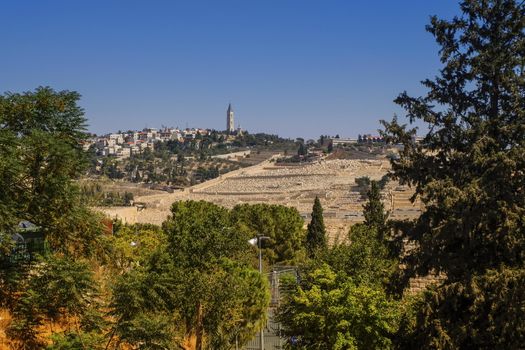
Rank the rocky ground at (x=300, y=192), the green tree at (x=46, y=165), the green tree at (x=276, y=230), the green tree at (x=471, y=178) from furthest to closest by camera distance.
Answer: the rocky ground at (x=300, y=192), the green tree at (x=276, y=230), the green tree at (x=46, y=165), the green tree at (x=471, y=178)

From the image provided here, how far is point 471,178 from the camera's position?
803 cm

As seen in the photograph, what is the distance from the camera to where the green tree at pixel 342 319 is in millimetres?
8648

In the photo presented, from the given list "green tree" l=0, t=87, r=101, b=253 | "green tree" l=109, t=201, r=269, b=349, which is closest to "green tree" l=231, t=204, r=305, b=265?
"green tree" l=109, t=201, r=269, b=349

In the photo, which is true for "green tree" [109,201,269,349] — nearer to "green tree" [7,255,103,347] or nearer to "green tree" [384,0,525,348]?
"green tree" [7,255,103,347]

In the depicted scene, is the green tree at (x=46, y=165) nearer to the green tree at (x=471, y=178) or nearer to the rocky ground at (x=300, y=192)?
the green tree at (x=471, y=178)

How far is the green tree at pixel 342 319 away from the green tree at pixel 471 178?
70cm

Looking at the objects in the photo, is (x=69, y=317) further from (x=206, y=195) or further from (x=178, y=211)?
(x=206, y=195)

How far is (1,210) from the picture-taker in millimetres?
9070

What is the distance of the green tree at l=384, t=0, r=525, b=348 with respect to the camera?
7543 mm

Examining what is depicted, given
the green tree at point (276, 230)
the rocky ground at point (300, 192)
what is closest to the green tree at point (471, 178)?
the green tree at point (276, 230)

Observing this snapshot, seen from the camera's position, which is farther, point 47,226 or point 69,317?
point 47,226

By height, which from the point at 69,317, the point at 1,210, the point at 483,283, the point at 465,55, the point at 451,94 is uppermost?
the point at 465,55

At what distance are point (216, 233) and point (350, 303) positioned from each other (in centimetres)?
313

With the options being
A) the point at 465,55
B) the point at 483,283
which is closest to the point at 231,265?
the point at 483,283
